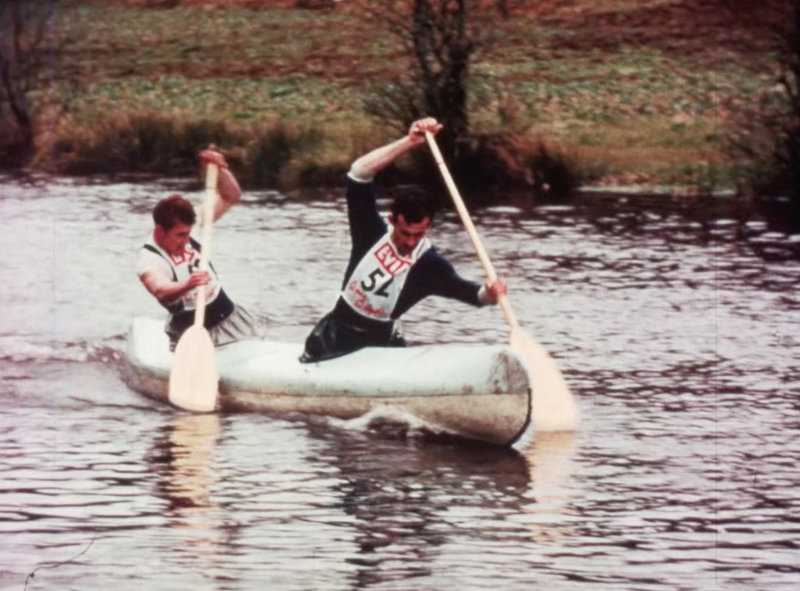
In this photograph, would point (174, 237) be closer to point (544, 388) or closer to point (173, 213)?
point (173, 213)

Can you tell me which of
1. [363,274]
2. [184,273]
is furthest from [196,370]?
[363,274]

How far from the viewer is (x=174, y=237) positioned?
1303 cm

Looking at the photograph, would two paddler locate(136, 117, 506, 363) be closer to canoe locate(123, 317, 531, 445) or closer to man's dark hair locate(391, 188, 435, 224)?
man's dark hair locate(391, 188, 435, 224)

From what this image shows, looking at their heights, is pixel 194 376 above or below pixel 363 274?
below

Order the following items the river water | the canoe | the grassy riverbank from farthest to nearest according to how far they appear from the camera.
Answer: the grassy riverbank
the canoe
the river water

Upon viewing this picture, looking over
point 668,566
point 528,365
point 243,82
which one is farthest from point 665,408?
point 243,82

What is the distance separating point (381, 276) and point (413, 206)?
49cm

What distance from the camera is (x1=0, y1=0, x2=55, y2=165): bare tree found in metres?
30.7

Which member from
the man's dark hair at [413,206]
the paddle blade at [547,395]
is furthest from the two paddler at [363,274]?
the paddle blade at [547,395]

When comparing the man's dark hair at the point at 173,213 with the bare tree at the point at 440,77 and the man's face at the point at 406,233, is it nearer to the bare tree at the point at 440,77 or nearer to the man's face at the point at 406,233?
the man's face at the point at 406,233

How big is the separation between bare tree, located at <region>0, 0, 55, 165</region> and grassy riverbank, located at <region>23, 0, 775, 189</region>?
326 mm

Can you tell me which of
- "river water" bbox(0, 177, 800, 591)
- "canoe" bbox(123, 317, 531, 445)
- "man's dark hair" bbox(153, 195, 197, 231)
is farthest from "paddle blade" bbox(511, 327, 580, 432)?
"man's dark hair" bbox(153, 195, 197, 231)

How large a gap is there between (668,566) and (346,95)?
94.8 ft

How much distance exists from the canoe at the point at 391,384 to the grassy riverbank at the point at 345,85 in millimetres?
11242
